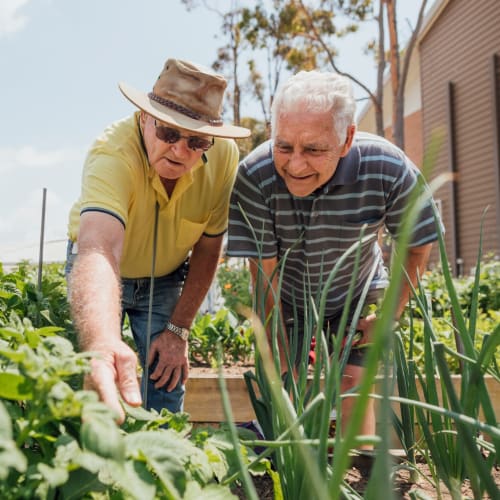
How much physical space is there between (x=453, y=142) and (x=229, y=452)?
1374 centimetres

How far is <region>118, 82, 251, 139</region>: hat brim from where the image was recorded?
189 centimetres

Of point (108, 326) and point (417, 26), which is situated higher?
point (417, 26)

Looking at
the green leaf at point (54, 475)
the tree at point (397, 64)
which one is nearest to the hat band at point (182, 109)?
the green leaf at point (54, 475)

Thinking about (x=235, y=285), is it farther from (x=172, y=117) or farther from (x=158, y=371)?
(x=172, y=117)

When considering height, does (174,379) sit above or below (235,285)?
below

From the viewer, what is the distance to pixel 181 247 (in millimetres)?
2379

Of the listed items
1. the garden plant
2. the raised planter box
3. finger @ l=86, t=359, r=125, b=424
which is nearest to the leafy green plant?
the garden plant

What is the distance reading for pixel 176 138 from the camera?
1.93m

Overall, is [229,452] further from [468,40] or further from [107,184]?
[468,40]

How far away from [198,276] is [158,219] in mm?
347

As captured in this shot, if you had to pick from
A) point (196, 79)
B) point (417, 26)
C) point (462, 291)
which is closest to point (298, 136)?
point (196, 79)

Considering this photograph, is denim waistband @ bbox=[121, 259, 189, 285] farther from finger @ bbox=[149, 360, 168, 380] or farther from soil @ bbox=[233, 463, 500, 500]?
soil @ bbox=[233, 463, 500, 500]

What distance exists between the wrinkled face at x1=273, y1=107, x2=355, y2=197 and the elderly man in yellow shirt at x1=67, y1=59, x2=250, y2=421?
0.58 feet

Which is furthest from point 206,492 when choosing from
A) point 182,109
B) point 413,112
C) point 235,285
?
point 413,112
